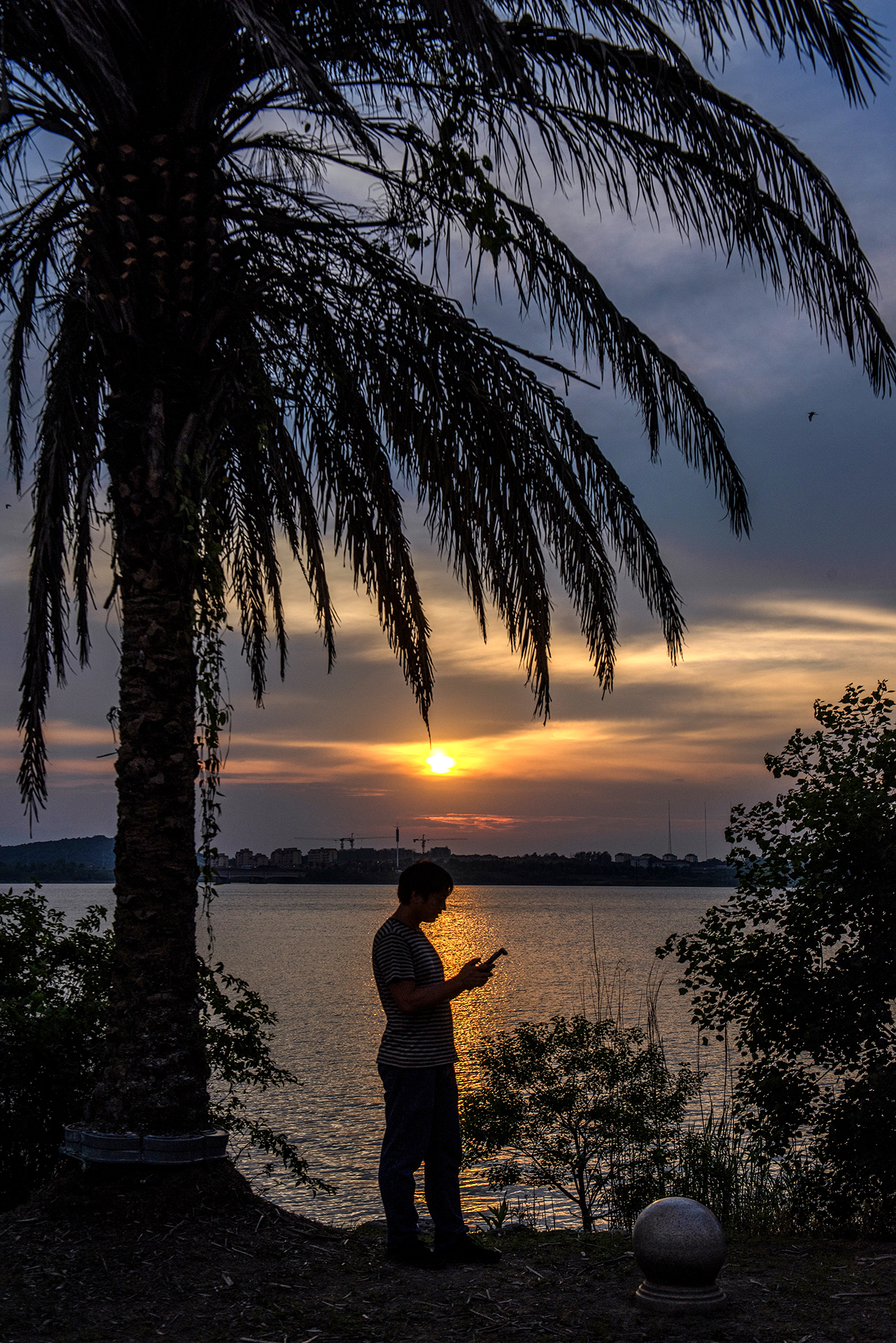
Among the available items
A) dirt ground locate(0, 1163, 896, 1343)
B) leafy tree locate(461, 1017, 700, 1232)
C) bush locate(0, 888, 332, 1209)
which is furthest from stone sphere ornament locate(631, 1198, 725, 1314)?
leafy tree locate(461, 1017, 700, 1232)

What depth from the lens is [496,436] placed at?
7.29 m

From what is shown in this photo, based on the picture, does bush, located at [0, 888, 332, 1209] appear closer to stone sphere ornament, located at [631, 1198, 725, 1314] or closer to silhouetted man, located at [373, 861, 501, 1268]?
silhouetted man, located at [373, 861, 501, 1268]

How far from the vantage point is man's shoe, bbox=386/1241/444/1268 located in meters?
5.54

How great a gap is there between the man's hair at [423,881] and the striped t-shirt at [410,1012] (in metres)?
0.15

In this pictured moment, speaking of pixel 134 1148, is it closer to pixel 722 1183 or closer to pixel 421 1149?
pixel 421 1149

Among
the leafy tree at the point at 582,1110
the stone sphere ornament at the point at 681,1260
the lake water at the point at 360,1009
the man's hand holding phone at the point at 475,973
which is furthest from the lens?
the lake water at the point at 360,1009

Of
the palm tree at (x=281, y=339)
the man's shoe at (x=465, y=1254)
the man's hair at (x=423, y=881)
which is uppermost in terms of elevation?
the palm tree at (x=281, y=339)

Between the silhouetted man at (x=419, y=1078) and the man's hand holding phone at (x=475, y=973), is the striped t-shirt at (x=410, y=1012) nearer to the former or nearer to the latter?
the silhouetted man at (x=419, y=1078)

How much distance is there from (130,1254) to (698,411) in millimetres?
6287

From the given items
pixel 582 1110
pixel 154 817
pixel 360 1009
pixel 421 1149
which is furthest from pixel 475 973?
pixel 360 1009

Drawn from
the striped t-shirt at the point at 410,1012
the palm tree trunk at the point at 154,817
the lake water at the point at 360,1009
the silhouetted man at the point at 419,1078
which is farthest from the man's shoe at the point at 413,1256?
the lake water at the point at 360,1009

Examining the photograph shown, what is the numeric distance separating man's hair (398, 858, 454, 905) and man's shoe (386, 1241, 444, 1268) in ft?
5.49

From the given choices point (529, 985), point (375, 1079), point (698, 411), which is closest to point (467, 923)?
point (529, 985)

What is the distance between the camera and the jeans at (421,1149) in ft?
17.9
